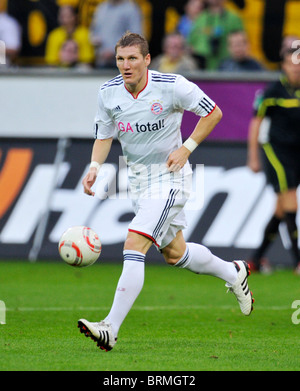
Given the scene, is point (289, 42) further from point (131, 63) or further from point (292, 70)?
point (131, 63)

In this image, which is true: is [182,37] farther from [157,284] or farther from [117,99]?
[117,99]

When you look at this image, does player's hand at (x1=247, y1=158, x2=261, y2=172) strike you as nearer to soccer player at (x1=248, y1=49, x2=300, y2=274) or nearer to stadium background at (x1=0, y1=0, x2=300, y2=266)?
soccer player at (x1=248, y1=49, x2=300, y2=274)

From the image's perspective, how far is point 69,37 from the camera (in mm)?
15156

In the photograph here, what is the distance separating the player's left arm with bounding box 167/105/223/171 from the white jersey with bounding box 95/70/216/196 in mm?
58

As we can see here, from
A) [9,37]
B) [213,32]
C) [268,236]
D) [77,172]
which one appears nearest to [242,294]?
[268,236]

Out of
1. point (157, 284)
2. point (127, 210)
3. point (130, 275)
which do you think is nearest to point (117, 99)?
point (130, 275)

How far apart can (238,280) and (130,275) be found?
58.1 inches

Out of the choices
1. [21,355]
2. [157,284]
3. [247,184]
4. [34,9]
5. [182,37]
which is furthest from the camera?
[34,9]

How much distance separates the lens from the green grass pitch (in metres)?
5.93

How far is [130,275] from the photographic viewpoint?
21.6ft

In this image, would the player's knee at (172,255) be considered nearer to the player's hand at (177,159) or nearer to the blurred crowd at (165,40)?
the player's hand at (177,159)

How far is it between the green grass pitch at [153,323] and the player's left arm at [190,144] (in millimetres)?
1387

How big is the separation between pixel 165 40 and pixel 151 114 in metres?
8.06

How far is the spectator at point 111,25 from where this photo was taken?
14469 mm
